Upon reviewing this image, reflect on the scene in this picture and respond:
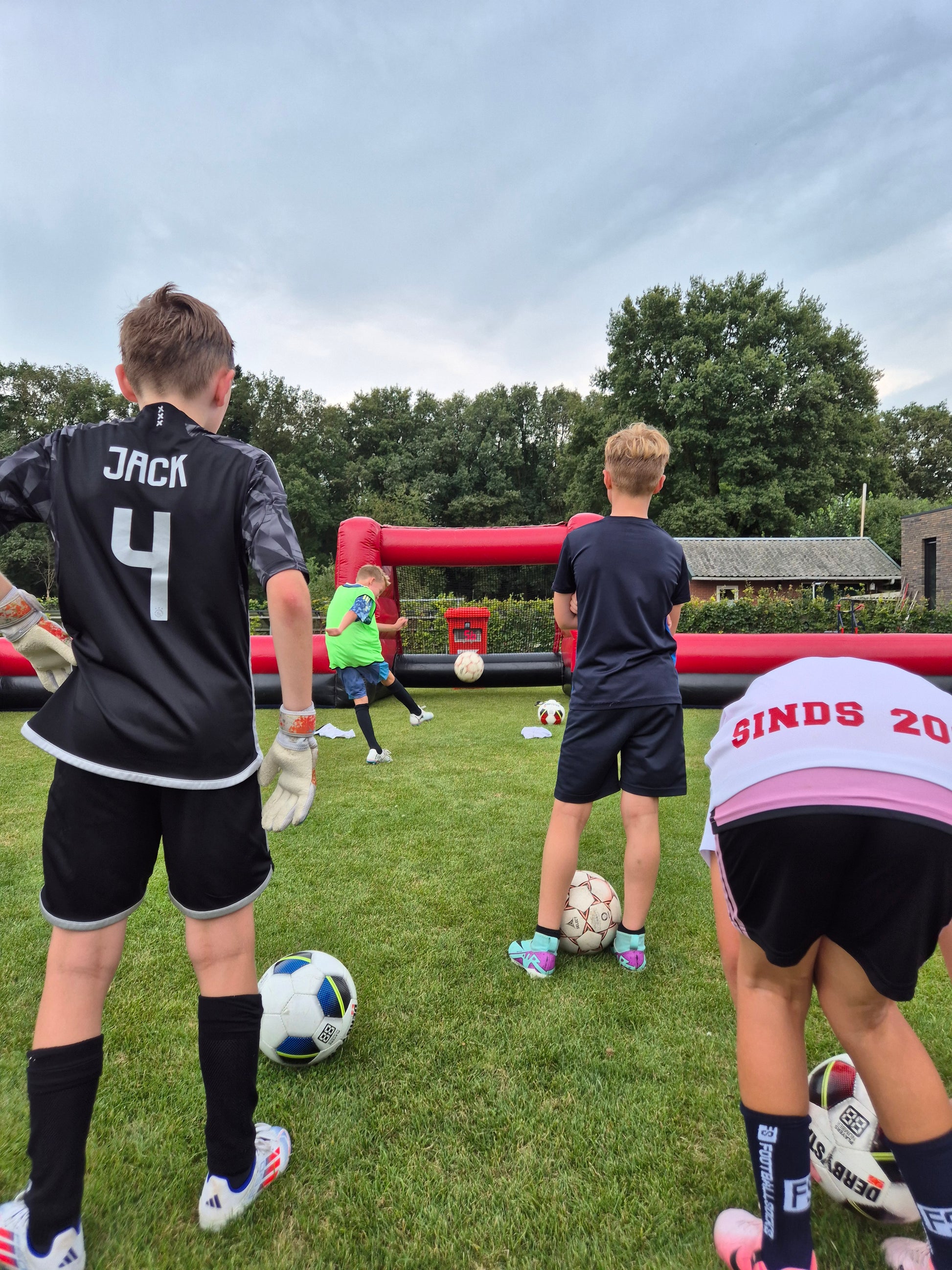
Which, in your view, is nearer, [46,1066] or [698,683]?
[46,1066]

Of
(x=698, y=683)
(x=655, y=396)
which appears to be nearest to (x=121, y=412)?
(x=655, y=396)

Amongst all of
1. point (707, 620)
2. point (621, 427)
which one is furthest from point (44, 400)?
point (707, 620)

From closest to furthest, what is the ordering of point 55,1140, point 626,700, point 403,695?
point 55,1140
point 626,700
point 403,695

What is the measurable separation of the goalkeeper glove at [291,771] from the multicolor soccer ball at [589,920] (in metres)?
1.49

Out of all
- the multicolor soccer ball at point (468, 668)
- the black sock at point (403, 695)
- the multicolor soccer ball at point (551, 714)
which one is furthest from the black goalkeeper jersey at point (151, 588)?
the multicolor soccer ball at point (468, 668)

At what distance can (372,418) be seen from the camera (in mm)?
47500

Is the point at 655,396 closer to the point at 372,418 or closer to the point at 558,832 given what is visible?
the point at 372,418

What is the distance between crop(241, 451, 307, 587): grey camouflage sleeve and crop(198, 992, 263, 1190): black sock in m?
0.94

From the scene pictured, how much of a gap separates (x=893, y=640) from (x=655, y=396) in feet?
101

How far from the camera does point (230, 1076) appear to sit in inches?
57.1

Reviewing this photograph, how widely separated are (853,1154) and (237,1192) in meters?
1.40

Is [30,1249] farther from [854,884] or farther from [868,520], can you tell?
[868,520]

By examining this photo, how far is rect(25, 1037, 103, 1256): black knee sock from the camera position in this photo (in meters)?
1.34

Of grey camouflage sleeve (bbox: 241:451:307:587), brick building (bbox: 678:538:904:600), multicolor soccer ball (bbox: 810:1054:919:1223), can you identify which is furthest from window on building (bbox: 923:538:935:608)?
grey camouflage sleeve (bbox: 241:451:307:587)
